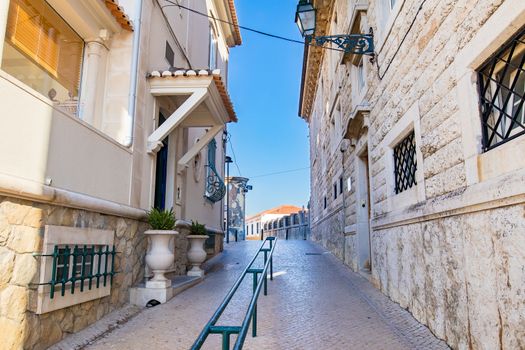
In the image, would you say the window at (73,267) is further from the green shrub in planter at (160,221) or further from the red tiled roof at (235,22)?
the red tiled roof at (235,22)

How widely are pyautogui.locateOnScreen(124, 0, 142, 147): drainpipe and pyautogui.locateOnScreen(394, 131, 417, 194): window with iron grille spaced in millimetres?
3820

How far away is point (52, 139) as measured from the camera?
4.00m

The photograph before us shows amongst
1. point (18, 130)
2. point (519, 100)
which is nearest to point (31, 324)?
point (18, 130)

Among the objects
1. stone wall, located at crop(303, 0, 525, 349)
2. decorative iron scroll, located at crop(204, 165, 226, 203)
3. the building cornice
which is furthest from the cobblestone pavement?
the building cornice

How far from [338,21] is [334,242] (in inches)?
242

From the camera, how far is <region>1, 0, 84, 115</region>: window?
4.54m

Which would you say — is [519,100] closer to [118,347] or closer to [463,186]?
[463,186]

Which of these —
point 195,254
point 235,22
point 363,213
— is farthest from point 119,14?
point 235,22

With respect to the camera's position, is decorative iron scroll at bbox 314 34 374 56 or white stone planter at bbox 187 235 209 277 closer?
decorative iron scroll at bbox 314 34 374 56

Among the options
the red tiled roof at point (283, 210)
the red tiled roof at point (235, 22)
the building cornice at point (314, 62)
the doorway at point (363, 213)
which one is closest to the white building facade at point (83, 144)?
the doorway at point (363, 213)

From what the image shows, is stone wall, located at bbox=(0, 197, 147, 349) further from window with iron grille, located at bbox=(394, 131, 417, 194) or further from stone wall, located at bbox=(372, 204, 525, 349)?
window with iron grille, located at bbox=(394, 131, 417, 194)

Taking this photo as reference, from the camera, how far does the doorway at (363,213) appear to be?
7.93m

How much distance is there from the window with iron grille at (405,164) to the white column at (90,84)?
14.4ft

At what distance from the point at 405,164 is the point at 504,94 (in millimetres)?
2288
